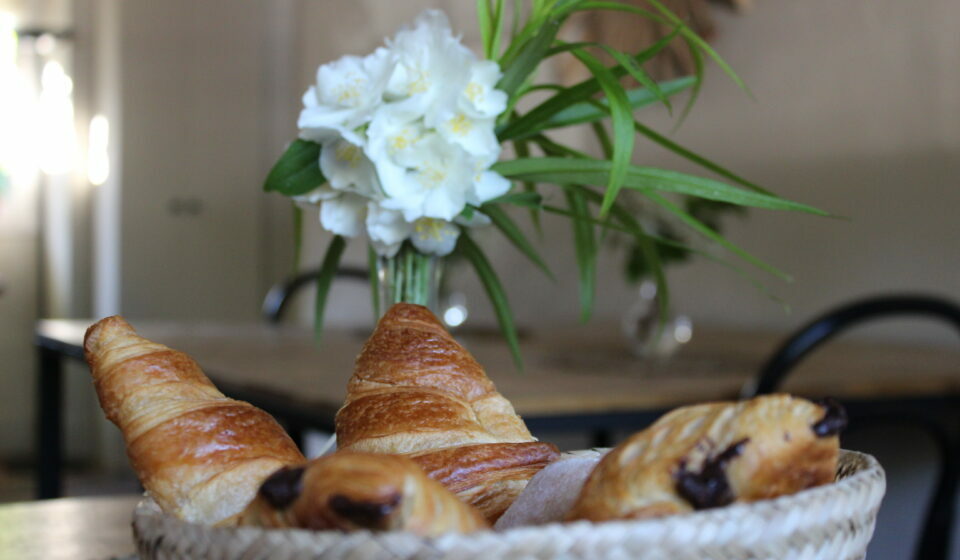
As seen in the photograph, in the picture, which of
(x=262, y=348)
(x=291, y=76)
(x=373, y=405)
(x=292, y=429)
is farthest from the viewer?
(x=291, y=76)

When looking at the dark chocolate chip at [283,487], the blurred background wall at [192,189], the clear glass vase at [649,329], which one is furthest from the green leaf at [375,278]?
the blurred background wall at [192,189]

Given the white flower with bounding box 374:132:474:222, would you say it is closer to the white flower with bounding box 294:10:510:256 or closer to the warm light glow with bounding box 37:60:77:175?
the white flower with bounding box 294:10:510:256

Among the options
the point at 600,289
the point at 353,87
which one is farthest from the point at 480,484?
the point at 600,289

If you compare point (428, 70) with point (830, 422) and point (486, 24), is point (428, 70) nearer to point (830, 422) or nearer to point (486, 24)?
point (486, 24)

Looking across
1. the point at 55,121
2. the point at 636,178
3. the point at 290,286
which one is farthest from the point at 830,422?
the point at 55,121

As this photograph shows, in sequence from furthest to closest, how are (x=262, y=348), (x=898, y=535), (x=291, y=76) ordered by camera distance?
(x=291, y=76) < (x=898, y=535) < (x=262, y=348)

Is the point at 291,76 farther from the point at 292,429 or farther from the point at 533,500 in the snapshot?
the point at 533,500
